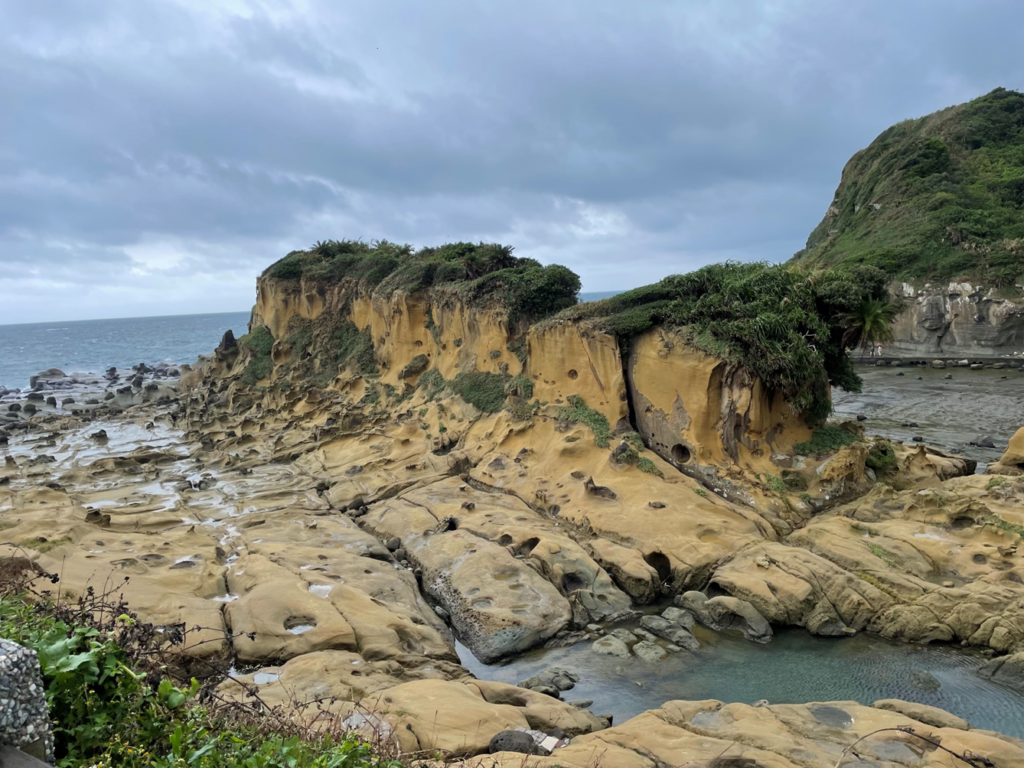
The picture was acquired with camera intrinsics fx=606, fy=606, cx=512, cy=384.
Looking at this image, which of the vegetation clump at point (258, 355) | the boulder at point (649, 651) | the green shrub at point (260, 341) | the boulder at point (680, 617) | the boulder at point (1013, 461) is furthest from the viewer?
the green shrub at point (260, 341)

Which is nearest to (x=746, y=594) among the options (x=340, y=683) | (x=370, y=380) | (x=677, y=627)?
(x=677, y=627)

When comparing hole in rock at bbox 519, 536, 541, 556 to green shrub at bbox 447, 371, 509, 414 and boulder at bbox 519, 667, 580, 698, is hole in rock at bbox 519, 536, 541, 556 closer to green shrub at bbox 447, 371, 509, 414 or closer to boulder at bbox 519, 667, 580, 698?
boulder at bbox 519, 667, 580, 698

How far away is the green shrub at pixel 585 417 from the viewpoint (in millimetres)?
16625

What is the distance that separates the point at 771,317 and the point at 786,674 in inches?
335

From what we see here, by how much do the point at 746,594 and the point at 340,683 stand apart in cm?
724

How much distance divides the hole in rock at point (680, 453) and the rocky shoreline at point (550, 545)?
8 centimetres

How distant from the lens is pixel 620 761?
5.97 metres

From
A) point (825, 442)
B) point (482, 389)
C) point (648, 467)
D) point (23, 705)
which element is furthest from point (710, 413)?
point (23, 705)

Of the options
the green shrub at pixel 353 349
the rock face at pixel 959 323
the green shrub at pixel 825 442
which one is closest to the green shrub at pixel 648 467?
the green shrub at pixel 825 442

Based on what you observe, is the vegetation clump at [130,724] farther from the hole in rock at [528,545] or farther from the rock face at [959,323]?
the rock face at [959,323]

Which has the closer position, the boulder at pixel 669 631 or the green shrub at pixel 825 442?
the boulder at pixel 669 631

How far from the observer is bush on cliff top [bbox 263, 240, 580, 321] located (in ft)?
68.1

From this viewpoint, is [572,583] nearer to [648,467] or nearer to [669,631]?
[669,631]

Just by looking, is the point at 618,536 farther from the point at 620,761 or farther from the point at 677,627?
the point at 620,761
